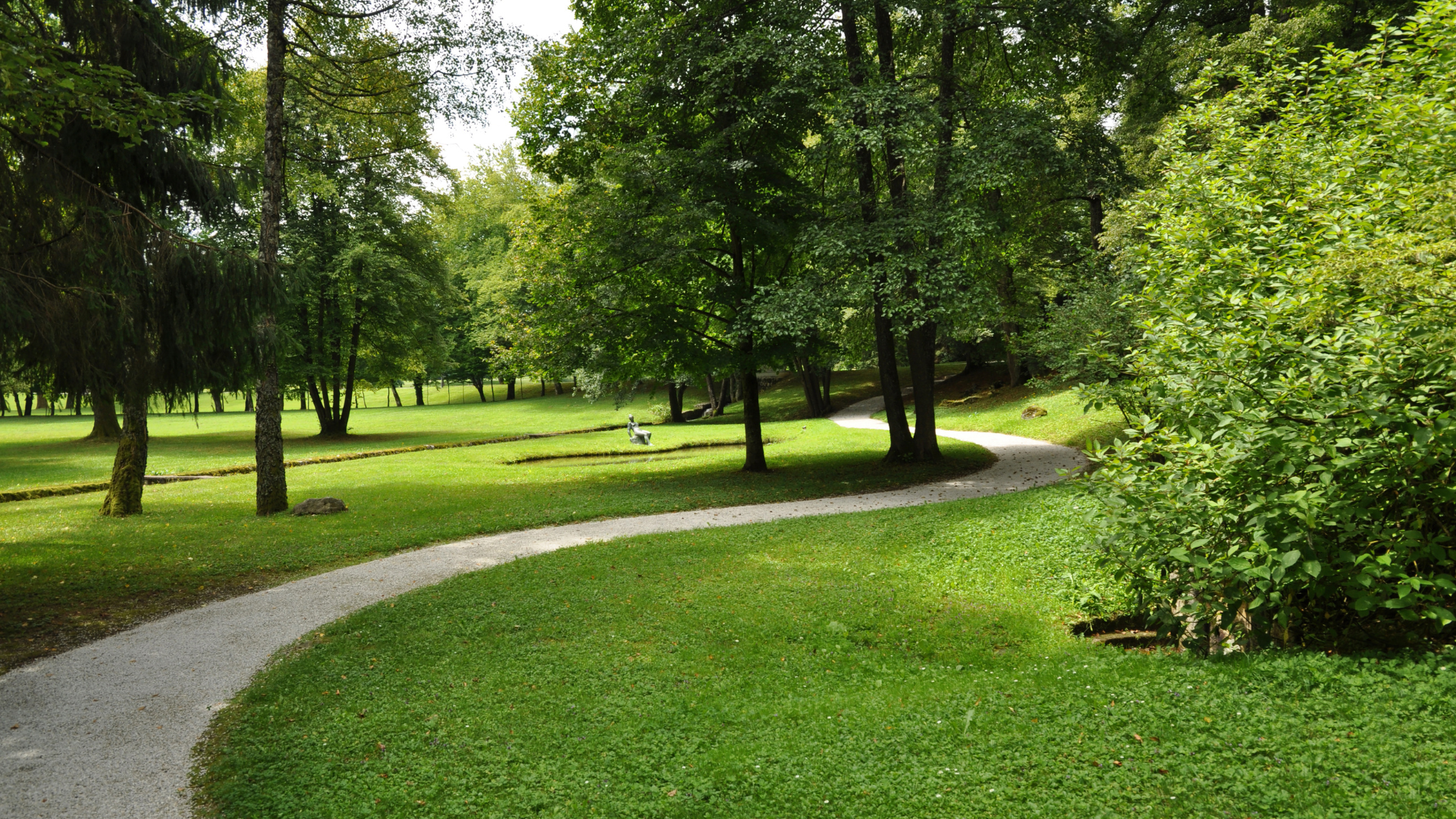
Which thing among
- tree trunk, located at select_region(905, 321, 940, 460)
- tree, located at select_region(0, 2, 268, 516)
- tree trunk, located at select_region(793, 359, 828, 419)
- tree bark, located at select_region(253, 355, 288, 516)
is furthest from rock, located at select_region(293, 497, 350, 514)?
tree trunk, located at select_region(793, 359, 828, 419)

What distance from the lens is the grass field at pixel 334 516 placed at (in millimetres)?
8805

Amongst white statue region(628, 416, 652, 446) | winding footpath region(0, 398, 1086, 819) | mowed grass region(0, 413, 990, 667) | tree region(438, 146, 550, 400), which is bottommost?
winding footpath region(0, 398, 1086, 819)

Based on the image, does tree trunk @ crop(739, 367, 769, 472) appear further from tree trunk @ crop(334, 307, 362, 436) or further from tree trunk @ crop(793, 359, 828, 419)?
tree trunk @ crop(334, 307, 362, 436)

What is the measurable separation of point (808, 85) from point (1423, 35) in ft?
33.1

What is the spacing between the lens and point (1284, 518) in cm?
446

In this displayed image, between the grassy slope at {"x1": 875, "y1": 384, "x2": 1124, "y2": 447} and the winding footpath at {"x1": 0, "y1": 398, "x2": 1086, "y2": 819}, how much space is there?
1371 cm

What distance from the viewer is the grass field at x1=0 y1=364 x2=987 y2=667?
28.9 feet

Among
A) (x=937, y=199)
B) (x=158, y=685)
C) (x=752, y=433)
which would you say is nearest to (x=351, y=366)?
(x=752, y=433)

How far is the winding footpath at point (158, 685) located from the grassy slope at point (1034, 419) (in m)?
13.7

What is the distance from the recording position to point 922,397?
56.1 feet

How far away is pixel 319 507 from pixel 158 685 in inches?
310

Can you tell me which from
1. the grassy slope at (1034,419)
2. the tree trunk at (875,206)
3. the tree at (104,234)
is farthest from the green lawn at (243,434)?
the grassy slope at (1034,419)

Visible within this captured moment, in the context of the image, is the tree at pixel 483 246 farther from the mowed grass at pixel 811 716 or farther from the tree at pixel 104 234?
the mowed grass at pixel 811 716

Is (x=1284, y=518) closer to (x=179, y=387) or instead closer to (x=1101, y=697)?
(x=1101, y=697)
